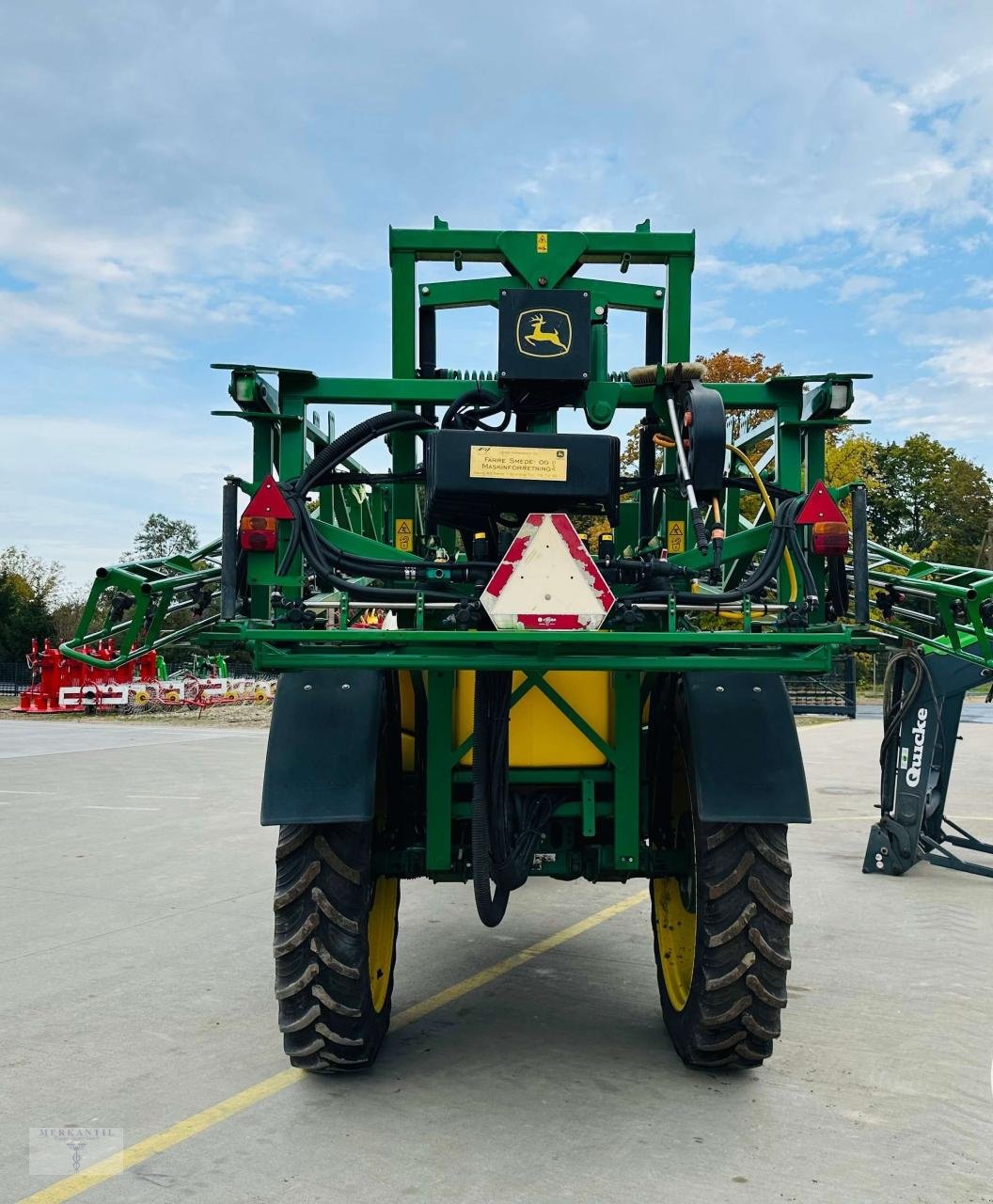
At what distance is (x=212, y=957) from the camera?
6.00 metres

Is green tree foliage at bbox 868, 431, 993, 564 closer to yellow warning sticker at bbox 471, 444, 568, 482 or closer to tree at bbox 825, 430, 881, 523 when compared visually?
tree at bbox 825, 430, 881, 523

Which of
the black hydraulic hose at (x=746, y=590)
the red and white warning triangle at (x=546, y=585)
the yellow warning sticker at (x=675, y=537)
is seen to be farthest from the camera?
the yellow warning sticker at (x=675, y=537)

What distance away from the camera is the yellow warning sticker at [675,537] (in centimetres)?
498

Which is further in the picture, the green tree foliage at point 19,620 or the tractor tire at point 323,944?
the green tree foliage at point 19,620

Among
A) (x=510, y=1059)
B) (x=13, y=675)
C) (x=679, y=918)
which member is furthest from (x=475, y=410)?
(x=13, y=675)

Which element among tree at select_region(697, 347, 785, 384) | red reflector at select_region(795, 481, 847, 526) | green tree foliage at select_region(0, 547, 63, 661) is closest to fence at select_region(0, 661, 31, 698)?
green tree foliage at select_region(0, 547, 63, 661)

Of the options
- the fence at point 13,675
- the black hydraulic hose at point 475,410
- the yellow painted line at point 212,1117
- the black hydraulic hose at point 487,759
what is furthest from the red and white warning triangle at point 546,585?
the fence at point 13,675

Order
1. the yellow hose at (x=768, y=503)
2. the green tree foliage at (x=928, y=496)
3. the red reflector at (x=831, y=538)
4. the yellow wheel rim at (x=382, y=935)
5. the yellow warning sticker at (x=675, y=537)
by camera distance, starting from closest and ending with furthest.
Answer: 1. the red reflector at (x=831, y=538)
2. the yellow hose at (x=768, y=503)
3. the yellow wheel rim at (x=382, y=935)
4. the yellow warning sticker at (x=675, y=537)
5. the green tree foliage at (x=928, y=496)

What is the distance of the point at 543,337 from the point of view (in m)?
4.08

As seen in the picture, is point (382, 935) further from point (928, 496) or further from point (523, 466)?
point (928, 496)

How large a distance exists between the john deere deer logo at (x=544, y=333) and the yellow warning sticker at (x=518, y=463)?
47 centimetres

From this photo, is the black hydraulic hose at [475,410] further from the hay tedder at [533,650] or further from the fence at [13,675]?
the fence at [13,675]

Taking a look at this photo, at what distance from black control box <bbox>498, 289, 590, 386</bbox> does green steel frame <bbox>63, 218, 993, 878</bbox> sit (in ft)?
0.41

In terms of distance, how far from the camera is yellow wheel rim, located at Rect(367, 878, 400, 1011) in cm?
445
